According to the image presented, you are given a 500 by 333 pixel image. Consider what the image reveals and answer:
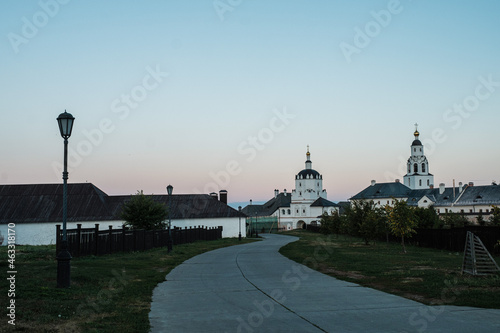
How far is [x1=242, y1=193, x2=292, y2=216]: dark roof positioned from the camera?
541 ft

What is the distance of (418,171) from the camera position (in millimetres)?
164875

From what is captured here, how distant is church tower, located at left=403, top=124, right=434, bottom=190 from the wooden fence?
444ft

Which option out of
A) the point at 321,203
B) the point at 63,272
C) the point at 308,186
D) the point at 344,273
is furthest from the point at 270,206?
the point at 63,272

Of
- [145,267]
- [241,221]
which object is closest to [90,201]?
[241,221]

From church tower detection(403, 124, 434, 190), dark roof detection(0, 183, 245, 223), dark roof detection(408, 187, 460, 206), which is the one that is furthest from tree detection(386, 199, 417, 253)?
church tower detection(403, 124, 434, 190)

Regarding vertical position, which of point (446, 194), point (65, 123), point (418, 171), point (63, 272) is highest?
point (418, 171)

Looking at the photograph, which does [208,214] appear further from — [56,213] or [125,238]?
[125,238]

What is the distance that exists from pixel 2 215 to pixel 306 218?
105992 mm

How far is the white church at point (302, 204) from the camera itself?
6024 inches

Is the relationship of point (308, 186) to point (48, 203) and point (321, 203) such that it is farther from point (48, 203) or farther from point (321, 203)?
point (48, 203)

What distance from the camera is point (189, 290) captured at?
13078 millimetres

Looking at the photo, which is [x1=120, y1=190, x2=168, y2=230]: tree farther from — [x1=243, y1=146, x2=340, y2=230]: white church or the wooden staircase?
[x1=243, y1=146, x2=340, y2=230]: white church

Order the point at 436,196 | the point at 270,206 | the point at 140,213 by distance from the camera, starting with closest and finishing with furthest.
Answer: the point at 140,213 < the point at 436,196 < the point at 270,206

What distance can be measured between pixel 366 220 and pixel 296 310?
29.4 metres
